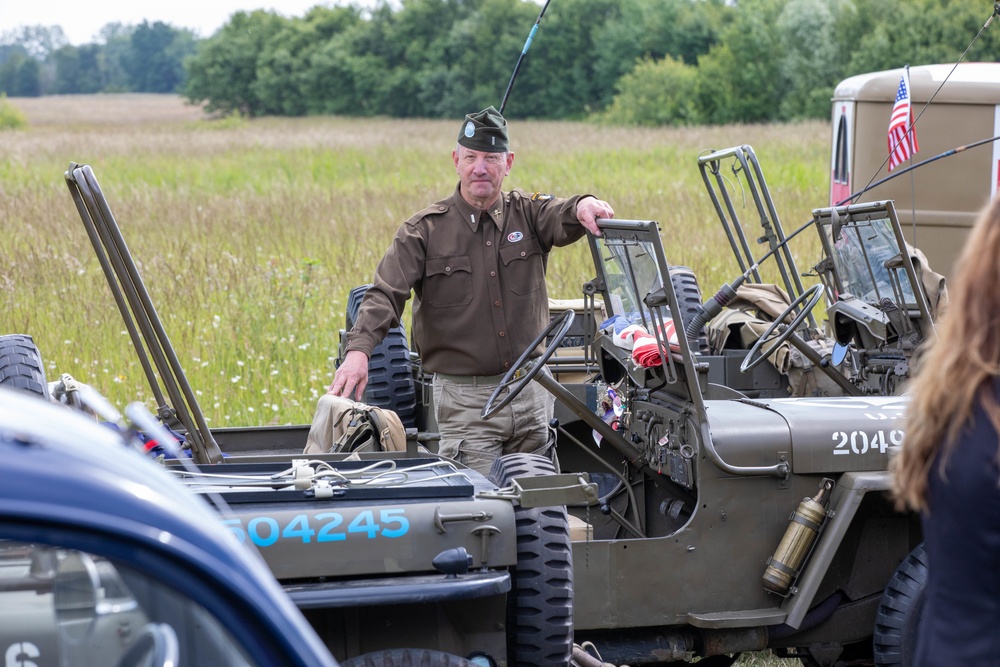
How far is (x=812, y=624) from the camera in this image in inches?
168

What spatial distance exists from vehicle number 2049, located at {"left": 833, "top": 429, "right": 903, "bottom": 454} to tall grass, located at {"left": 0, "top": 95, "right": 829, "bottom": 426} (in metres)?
4.16

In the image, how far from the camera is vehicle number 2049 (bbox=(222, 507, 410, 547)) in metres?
3.21

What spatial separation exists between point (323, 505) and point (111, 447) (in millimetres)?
1847

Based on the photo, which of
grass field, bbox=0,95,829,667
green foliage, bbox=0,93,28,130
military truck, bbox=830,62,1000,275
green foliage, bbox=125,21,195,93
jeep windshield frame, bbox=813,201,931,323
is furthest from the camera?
green foliage, bbox=125,21,195,93

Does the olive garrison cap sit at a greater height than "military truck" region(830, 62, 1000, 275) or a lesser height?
greater

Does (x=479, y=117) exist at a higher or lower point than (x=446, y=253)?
higher

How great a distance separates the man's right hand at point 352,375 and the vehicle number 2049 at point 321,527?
1.21 meters

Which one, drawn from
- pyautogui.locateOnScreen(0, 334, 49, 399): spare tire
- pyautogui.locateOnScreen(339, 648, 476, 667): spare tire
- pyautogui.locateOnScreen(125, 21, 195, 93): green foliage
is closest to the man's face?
pyautogui.locateOnScreen(0, 334, 49, 399): spare tire

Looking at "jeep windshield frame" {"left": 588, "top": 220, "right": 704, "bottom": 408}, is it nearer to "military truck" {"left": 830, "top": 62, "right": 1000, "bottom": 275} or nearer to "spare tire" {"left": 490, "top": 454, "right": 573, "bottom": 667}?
"spare tire" {"left": 490, "top": 454, "right": 573, "bottom": 667}

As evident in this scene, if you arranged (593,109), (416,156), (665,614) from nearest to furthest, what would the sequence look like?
(665,614), (416,156), (593,109)

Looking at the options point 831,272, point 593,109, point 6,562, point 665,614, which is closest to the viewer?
point 6,562

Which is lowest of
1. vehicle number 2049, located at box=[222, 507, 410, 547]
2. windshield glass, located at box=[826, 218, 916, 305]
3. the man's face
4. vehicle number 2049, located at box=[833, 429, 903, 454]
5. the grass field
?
the grass field

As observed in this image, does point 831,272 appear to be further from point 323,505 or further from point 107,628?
A: point 107,628

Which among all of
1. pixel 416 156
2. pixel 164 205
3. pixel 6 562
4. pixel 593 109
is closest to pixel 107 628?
pixel 6 562
